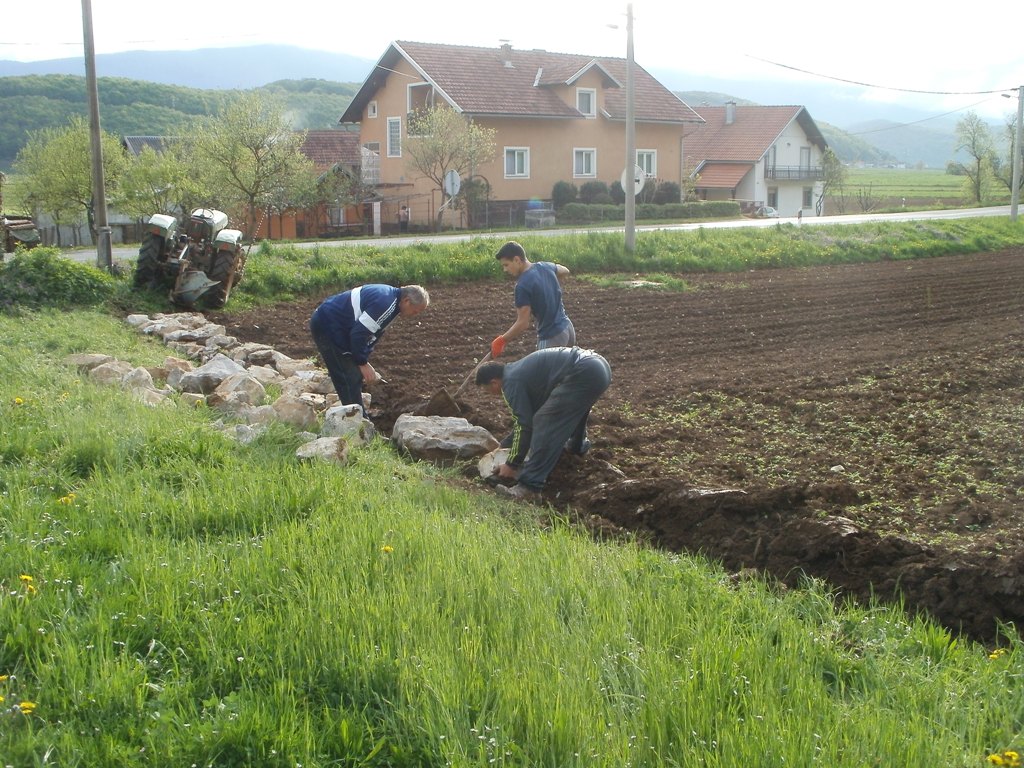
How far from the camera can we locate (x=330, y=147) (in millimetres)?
53719

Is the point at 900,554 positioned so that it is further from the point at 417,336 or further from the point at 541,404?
the point at 417,336

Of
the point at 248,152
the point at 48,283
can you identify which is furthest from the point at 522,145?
the point at 48,283

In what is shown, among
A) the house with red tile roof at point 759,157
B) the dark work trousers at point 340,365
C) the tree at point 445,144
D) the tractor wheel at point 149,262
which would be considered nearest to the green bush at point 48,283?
the tractor wheel at point 149,262

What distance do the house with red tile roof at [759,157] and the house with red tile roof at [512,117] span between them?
1338cm

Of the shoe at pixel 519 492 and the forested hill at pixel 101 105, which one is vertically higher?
the forested hill at pixel 101 105

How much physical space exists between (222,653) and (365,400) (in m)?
6.07

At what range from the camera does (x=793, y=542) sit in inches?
230

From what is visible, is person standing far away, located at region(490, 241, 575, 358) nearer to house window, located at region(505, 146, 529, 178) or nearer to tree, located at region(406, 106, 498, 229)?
tree, located at region(406, 106, 498, 229)

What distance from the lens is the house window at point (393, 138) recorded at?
47469 millimetres

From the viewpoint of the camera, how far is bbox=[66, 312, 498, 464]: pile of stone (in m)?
8.20

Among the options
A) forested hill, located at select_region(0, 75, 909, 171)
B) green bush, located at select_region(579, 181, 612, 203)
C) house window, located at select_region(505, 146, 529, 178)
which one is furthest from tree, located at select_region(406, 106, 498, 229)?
forested hill, located at select_region(0, 75, 909, 171)

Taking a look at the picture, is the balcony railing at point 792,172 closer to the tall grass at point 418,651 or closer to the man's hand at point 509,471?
the man's hand at point 509,471

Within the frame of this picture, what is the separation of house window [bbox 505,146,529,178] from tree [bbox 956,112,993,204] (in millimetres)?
31024

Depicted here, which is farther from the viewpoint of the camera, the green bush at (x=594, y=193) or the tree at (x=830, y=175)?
the tree at (x=830, y=175)
